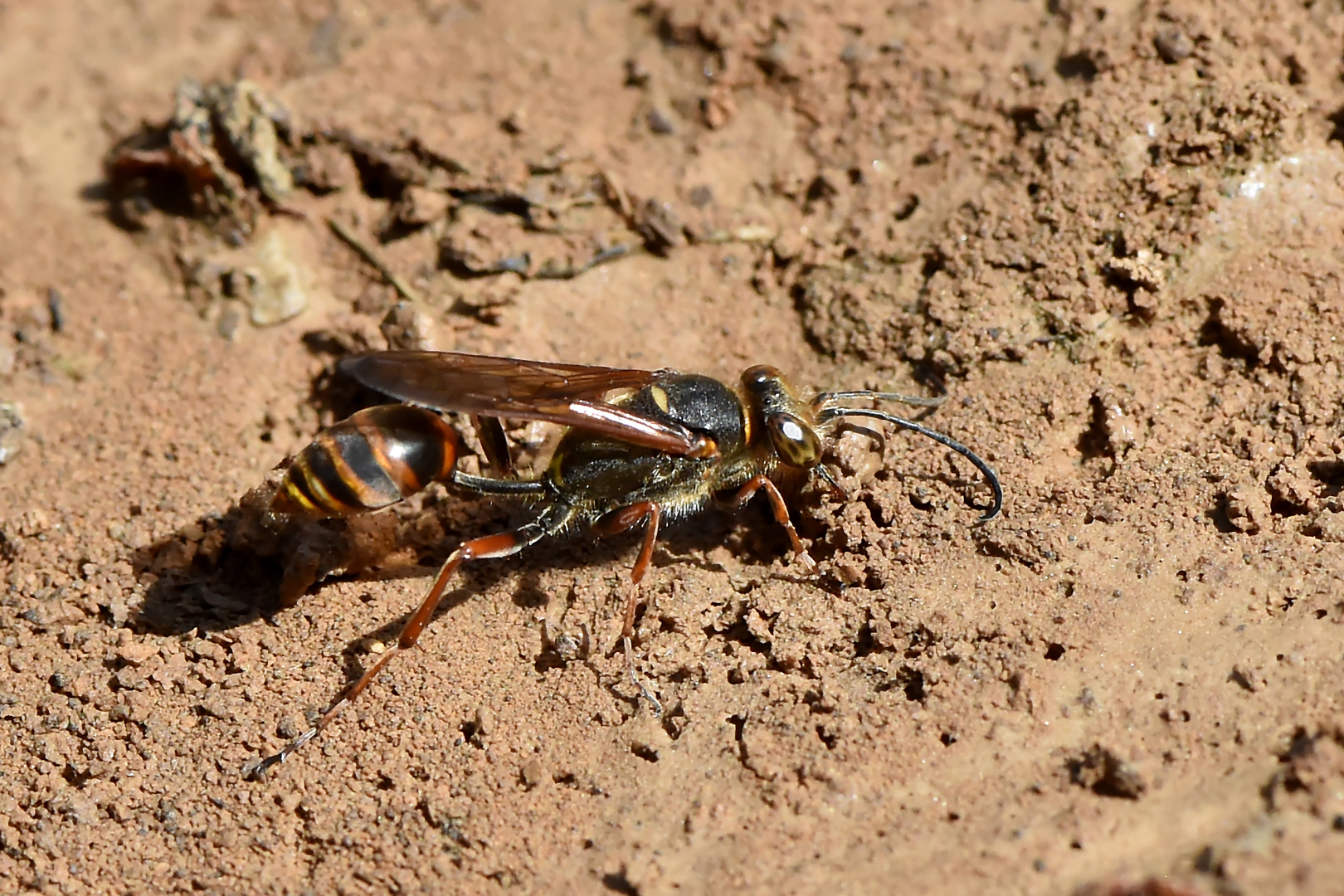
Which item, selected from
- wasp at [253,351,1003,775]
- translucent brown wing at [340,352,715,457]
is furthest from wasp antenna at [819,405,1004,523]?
translucent brown wing at [340,352,715,457]

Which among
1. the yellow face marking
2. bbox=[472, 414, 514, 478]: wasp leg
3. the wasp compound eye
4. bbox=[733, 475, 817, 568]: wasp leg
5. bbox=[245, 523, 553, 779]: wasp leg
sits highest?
the wasp compound eye

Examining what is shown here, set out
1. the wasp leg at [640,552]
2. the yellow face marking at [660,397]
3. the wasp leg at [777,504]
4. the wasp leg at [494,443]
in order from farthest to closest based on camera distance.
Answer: the wasp leg at [494,443] < the yellow face marking at [660,397] < the wasp leg at [777,504] < the wasp leg at [640,552]

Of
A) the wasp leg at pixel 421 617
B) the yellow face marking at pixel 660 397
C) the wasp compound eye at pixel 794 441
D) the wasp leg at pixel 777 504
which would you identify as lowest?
the wasp leg at pixel 421 617

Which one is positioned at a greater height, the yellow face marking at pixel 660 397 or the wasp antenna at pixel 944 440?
the wasp antenna at pixel 944 440

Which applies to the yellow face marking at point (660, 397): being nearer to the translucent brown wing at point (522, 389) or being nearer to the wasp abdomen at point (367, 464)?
the translucent brown wing at point (522, 389)

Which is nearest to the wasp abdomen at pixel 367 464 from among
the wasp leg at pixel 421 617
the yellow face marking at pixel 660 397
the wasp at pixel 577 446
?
the wasp at pixel 577 446

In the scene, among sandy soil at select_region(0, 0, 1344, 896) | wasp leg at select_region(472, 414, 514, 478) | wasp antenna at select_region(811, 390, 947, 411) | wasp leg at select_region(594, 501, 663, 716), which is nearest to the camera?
sandy soil at select_region(0, 0, 1344, 896)

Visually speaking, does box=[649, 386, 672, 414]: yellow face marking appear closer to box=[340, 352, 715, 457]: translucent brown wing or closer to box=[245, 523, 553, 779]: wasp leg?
box=[340, 352, 715, 457]: translucent brown wing
